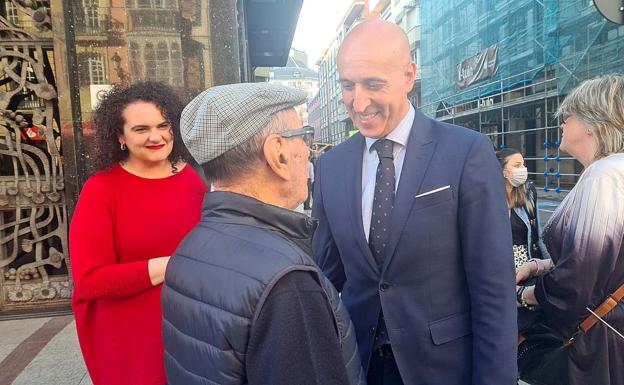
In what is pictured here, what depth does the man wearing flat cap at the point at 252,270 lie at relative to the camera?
0.87m

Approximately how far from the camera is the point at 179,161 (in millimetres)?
2045

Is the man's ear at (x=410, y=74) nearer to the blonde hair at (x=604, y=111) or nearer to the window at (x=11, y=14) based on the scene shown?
the blonde hair at (x=604, y=111)

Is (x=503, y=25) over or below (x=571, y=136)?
over

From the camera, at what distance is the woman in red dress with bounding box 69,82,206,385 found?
5.47 feet

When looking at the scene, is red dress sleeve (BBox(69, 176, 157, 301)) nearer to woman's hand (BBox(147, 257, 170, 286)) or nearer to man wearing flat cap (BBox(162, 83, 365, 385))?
woman's hand (BBox(147, 257, 170, 286))

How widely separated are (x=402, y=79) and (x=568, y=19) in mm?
12897

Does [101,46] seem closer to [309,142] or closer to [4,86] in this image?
[4,86]

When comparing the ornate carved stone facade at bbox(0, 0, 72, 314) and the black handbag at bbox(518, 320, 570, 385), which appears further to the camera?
the ornate carved stone facade at bbox(0, 0, 72, 314)

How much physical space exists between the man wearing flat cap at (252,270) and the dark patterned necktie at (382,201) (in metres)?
0.54

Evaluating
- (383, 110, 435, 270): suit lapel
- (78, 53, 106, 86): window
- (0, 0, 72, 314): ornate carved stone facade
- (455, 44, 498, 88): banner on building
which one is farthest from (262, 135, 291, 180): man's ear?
(455, 44, 498, 88): banner on building

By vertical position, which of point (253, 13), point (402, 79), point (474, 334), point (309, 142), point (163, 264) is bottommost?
point (474, 334)

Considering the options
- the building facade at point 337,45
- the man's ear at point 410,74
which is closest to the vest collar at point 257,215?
the man's ear at point 410,74

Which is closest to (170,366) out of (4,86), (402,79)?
(402,79)

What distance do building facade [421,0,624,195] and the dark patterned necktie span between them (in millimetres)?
7282
